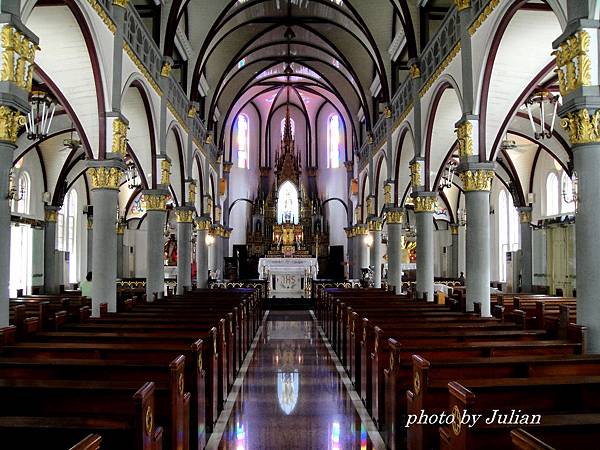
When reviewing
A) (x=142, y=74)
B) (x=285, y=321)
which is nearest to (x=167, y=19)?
(x=142, y=74)

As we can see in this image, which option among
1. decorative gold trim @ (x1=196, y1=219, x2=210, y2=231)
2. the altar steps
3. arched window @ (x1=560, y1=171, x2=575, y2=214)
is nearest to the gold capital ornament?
decorative gold trim @ (x1=196, y1=219, x2=210, y2=231)

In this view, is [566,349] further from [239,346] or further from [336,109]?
[336,109]

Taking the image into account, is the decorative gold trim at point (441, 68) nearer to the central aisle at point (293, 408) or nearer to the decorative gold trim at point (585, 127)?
the decorative gold trim at point (585, 127)

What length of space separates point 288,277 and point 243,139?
629 inches

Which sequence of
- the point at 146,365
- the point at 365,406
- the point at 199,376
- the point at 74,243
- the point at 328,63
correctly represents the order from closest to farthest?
1. the point at 146,365
2. the point at 199,376
3. the point at 365,406
4. the point at 74,243
5. the point at 328,63

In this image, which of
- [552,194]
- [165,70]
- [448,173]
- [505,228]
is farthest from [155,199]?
[505,228]

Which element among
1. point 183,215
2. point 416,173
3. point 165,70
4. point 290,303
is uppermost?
point 165,70

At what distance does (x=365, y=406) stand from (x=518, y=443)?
19.7 ft

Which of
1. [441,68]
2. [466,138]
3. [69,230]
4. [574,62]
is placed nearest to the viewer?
[574,62]

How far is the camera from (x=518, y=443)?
2.93 metres

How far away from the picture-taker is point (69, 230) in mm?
30594

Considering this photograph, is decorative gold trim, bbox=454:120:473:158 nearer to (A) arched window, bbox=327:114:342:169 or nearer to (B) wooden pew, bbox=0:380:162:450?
(B) wooden pew, bbox=0:380:162:450

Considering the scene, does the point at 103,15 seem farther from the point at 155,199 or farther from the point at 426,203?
the point at 426,203

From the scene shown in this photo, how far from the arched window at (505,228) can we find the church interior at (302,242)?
0.18 metres
